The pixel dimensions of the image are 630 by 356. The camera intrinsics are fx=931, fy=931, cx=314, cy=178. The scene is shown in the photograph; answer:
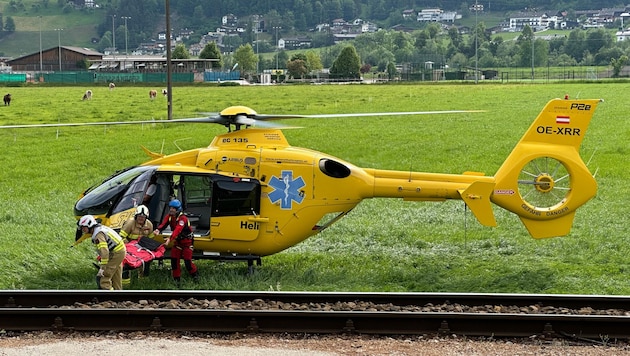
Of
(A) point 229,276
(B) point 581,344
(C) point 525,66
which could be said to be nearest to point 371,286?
(A) point 229,276

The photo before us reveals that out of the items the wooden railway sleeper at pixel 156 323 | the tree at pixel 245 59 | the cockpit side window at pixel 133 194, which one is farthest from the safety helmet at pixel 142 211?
the tree at pixel 245 59

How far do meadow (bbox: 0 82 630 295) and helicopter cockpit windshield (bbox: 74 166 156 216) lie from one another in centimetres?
123

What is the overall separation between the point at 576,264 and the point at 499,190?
2.65 m

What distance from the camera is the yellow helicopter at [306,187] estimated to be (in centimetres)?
1544

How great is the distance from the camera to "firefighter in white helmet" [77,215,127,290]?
13.5 meters

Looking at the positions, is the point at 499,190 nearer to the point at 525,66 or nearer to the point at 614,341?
the point at 614,341

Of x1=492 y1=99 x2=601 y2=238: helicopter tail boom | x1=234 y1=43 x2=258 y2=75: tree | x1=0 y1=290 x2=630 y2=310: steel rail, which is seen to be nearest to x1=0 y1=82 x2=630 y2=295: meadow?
x1=492 y1=99 x2=601 y2=238: helicopter tail boom

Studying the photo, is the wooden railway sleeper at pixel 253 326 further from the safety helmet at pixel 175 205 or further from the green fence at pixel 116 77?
the green fence at pixel 116 77

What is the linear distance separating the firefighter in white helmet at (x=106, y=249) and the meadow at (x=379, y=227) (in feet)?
4.33

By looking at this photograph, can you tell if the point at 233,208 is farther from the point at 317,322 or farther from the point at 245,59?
the point at 245,59

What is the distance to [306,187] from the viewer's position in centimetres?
1554

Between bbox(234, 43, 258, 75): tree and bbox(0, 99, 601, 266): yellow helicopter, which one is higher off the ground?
bbox(234, 43, 258, 75): tree

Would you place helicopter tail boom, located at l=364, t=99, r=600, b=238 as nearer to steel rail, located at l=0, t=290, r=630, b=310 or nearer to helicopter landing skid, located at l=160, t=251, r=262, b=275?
helicopter landing skid, located at l=160, t=251, r=262, b=275

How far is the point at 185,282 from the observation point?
15.2 meters
